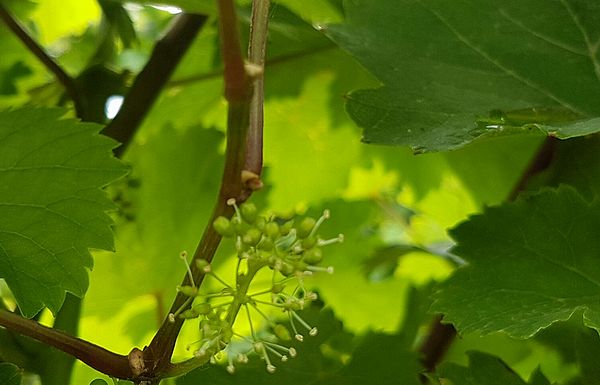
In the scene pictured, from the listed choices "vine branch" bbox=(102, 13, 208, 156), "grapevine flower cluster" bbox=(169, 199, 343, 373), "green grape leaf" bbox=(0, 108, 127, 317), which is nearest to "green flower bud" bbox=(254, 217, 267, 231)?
"grapevine flower cluster" bbox=(169, 199, 343, 373)

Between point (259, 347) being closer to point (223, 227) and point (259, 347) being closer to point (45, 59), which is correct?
point (223, 227)

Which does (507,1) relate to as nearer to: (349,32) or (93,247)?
(349,32)

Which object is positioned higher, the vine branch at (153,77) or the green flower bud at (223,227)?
the green flower bud at (223,227)

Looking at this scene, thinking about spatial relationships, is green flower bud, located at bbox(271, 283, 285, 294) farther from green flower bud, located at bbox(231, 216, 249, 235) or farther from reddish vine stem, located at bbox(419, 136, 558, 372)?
reddish vine stem, located at bbox(419, 136, 558, 372)

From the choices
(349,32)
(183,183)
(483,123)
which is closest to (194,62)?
(183,183)

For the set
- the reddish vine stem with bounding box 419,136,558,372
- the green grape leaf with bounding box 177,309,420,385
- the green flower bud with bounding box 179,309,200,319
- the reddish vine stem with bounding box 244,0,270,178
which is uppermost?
the reddish vine stem with bounding box 244,0,270,178

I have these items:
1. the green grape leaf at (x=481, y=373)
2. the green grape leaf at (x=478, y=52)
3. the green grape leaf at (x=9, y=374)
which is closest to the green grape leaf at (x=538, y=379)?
the green grape leaf at (x=481, y=373)

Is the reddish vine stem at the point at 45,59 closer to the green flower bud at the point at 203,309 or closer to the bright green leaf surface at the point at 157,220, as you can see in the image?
the bright green leaf surface at the point at 157,220
